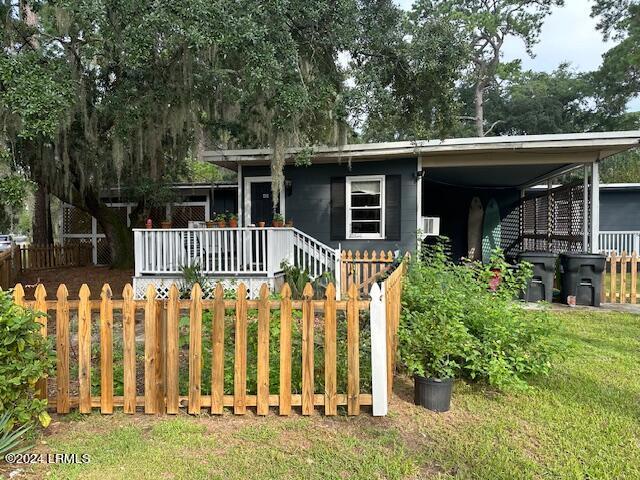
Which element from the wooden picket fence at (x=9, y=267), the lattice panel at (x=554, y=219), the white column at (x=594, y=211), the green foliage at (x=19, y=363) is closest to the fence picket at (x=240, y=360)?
the green foliage at (x=19, y=363)

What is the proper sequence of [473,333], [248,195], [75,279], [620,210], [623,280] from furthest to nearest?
A: [620,210] → [75,279] → [248,195] → [623,280] → [473,333]

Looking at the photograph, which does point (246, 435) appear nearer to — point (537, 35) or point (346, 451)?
point (346, 451)

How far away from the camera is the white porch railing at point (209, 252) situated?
7.54 metres

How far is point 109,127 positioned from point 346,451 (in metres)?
7.98

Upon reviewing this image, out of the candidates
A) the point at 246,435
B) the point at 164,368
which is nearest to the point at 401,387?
the point at 246,435

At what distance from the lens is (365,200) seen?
934cm

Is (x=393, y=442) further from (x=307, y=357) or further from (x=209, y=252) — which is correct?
(x=209, y=252)

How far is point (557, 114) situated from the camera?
2512 centimetres

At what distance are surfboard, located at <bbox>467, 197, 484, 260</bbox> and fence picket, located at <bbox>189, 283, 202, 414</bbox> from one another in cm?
1015

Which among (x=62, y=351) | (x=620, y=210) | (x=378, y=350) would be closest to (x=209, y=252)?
(x=62, y=351)

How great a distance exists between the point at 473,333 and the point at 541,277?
15.9ft

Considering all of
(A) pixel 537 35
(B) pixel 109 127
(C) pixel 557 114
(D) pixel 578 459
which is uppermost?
(A) pixel 537 35

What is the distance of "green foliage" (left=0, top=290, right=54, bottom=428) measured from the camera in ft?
8.16

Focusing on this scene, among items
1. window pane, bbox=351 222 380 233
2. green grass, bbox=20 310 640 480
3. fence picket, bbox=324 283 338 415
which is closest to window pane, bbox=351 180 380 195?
window pane, bbox=351 222 380 233
